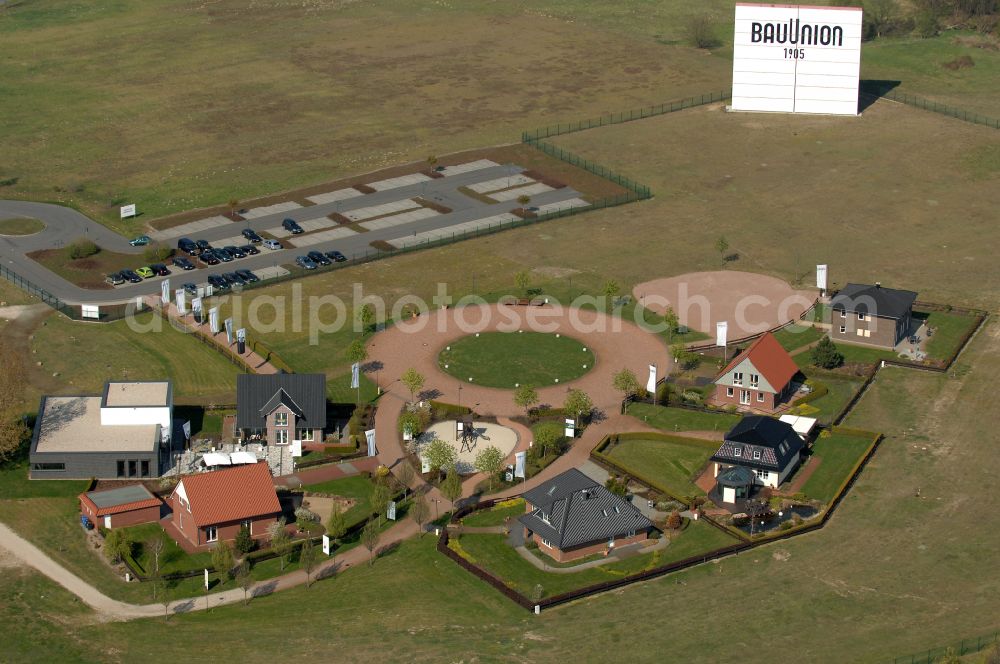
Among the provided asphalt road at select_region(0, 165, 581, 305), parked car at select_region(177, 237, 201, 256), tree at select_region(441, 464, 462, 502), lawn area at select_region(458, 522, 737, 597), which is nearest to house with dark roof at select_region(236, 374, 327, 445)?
tree at select_region(441, 464, 462, 502)

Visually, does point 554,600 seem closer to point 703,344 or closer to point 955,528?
point 955,528

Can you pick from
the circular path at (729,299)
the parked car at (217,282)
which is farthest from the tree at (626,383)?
the parked car at (217,282)

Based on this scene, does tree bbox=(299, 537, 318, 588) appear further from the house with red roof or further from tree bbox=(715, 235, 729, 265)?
tree bbox=(715, 235, 729, 265)

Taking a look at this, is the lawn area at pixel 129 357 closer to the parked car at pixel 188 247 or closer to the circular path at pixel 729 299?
the parked car at pixel 188 247

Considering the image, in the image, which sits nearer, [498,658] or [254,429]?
[498,658]

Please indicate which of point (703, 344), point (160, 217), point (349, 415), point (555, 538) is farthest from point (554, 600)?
point (160, 217)

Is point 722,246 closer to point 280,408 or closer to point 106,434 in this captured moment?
point 280,408
